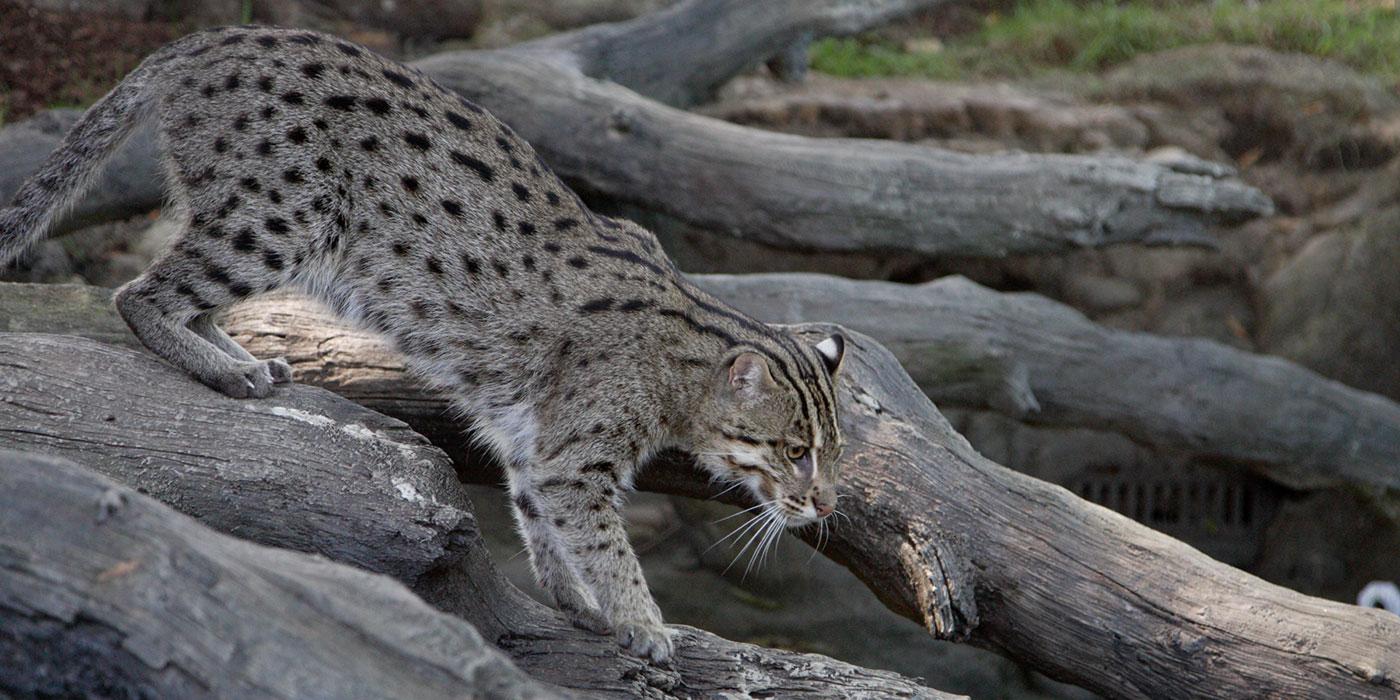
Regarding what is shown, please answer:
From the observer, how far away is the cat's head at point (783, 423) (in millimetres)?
4930

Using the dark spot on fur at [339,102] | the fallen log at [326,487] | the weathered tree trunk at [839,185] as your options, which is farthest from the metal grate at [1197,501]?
the dark spot on fur at [339,102]

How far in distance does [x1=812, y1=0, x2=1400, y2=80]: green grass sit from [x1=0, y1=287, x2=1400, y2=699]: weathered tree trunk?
219 inches

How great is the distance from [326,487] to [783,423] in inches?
69.8

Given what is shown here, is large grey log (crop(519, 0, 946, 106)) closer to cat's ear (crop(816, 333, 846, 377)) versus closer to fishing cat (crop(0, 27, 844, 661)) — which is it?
fishing cat (crop(0, 27, 844, 661))

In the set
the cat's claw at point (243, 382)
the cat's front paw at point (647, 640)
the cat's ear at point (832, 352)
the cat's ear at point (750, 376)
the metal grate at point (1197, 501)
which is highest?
the cat's ear at point (832, 352)

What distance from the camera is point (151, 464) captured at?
4.12m

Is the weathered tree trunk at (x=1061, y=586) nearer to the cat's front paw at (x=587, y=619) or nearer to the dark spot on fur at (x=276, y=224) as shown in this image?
→ the dark spot on fur at (x=276, y=224)

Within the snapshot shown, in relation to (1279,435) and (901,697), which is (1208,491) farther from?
(901,697)

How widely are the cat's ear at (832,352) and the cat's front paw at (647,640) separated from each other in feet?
4.13

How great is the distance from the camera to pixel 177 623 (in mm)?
2820

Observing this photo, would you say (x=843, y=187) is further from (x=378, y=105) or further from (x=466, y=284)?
(x=378, y=105)

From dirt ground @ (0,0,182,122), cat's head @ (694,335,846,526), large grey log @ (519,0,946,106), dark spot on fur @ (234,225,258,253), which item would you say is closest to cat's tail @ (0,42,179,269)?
dark spot on fur @ (234,225,258,253)

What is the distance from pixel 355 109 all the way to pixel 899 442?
256 centimetres

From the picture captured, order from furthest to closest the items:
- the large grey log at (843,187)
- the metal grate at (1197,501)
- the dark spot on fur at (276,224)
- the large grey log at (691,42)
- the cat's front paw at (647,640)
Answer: the metal grate at (1197,501) → the large grey log at (691,42) → the large grey log at (843,187) → the dark spot on fur at (276,224) → the cat's front paw at (647,640)
